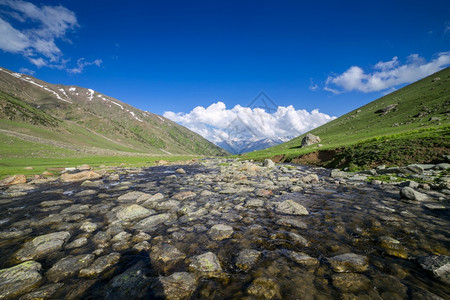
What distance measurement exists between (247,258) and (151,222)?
558 centimetres

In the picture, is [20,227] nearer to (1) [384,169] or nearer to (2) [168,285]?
(2) [168,285]

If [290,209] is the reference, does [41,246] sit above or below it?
below

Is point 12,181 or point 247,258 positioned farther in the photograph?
point 12,181

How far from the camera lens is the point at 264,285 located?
4.96 metres

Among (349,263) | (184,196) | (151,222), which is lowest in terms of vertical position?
(184,196)

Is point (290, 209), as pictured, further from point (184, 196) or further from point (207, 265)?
point (184, 196)

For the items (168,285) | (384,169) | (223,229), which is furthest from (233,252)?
(384,169)

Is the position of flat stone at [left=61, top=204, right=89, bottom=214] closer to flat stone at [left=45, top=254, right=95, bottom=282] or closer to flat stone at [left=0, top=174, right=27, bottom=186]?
flat stone at [left=45, top=254, right=95, bottom=282]

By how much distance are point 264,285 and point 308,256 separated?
2.25 metres

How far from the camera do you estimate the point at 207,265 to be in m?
5.84

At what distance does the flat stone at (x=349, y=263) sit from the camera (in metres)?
5.43

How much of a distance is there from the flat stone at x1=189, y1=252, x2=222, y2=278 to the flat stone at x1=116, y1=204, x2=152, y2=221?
5.43m

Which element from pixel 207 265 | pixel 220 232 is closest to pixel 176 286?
pixel 207 265

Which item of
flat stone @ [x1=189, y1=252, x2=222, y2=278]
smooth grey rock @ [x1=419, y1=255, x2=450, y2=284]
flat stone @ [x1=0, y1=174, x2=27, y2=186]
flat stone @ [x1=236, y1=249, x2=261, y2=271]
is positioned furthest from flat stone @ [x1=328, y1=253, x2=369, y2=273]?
flat stone @ [x1=0, y1=174, x2=27, y2=186]
